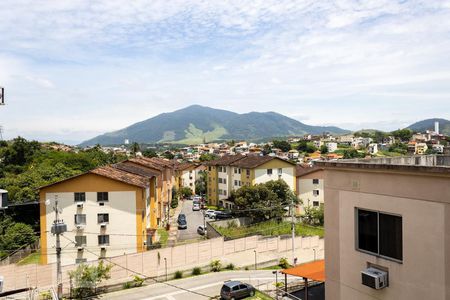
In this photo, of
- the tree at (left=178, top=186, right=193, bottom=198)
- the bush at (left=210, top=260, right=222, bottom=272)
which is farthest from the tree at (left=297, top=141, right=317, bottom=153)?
the bush at (left=210, top=260, right=222, bottom=272)

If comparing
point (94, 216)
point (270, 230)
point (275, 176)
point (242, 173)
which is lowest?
point (270, 230)

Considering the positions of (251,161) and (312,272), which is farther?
(251,161)

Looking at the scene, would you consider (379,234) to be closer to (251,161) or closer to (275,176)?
(275,176)

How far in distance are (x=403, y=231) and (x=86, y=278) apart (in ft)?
68.9

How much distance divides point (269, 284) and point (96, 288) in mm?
11789

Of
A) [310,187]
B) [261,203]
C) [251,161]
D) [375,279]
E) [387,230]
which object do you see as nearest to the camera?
[375,279]

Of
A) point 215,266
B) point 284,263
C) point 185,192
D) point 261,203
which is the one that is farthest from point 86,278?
point 185,192

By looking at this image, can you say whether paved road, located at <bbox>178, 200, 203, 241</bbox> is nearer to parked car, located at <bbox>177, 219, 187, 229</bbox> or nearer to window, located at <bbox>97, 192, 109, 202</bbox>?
parked car, located at <bbox>177, 219, 187, 229</bbox>

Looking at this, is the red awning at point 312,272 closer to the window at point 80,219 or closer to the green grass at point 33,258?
the window at point 80,219

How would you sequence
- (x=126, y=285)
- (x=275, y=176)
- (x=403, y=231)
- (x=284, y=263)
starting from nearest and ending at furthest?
(x=403, y=231) → (x=126, y=285) → (x=284, y=263) → (x=275, y=176)

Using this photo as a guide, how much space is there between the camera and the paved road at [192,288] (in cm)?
2459

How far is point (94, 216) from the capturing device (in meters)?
30.1

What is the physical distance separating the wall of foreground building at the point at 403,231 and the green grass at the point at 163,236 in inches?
1104

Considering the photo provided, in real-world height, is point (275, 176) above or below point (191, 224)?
above
